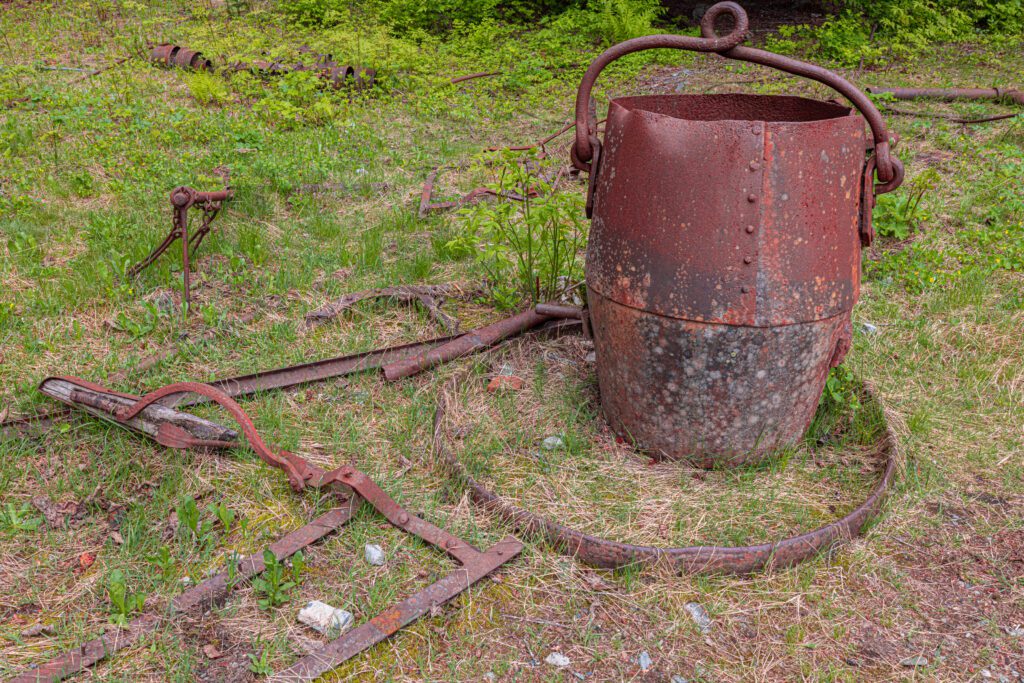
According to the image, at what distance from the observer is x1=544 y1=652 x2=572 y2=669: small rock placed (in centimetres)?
229

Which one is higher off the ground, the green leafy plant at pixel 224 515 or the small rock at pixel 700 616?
the green leafy plant at pixel 224 515

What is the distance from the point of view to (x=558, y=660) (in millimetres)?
2307

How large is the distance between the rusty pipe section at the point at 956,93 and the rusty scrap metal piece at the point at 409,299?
4.87 m

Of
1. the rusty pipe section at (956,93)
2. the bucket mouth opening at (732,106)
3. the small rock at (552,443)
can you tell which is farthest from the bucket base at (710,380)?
the rusty pipe section at (956,93)

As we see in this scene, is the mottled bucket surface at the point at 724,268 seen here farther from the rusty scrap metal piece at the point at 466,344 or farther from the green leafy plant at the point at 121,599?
the green leafy plant at the point at 121,599

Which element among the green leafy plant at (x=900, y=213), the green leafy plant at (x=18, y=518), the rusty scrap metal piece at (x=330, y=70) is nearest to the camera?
the green leafy plant at (x=18, y=518)

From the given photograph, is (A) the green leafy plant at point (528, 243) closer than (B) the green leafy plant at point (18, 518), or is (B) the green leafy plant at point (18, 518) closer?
(B) the green leafy plant at point (18, 518)

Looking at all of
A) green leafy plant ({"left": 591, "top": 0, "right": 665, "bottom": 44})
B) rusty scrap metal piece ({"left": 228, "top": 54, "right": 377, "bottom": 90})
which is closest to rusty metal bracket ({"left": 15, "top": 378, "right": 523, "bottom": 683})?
rusty scrap metal piece ({"left": 228, "top": 54, "right": 377, "bottom": 90})

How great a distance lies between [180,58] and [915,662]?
8631 mm

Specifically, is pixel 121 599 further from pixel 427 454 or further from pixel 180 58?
pixel 180 58

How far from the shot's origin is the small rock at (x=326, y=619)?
236 centimetres

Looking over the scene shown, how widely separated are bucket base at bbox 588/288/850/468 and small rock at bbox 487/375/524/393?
1.64 feet

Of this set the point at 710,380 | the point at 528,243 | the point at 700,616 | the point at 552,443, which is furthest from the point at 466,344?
the point at 700,616

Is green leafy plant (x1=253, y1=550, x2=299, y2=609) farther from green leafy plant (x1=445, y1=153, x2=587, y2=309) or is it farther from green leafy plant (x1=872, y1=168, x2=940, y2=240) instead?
green leafy plant (x1=872, y1=168, x2=940, y2=240)
